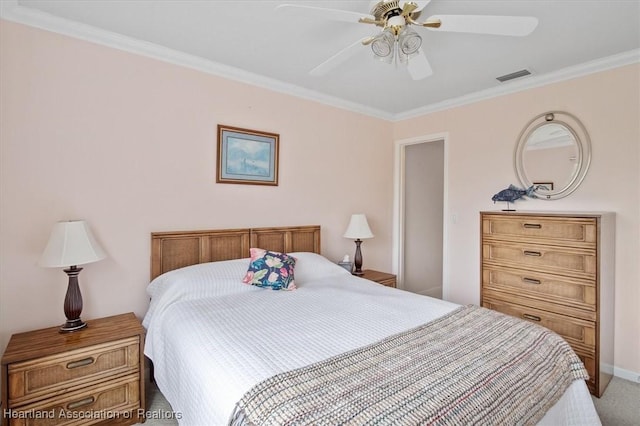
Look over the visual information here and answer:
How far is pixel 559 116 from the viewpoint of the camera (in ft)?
9.12

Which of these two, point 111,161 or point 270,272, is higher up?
point 111,161

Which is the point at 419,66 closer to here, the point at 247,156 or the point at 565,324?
the point at 247,156

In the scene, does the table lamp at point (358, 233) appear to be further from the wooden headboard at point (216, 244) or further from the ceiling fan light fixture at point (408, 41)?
the ceiling fan light fixture at point (408, 41)

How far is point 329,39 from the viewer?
220 cm

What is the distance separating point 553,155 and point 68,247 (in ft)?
12.4

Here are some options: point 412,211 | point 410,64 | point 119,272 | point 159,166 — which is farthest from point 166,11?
point 412,211

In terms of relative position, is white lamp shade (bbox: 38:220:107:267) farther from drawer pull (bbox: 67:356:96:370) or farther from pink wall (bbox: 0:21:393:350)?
drawer pull (bbox: 67:356:96:370)

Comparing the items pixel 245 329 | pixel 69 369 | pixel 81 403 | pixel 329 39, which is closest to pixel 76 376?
pixel 69 369

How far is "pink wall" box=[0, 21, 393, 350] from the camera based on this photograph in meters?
1.92

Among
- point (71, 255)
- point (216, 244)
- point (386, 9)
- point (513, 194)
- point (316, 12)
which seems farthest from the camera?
point (513, 194)

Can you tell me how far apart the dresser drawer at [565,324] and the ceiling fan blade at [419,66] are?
2067 mm

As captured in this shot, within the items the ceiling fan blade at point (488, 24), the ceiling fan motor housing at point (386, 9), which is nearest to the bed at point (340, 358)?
the ceiling fan blade at point (488, 24)

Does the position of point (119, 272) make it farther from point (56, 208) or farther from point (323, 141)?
point (323, 141)

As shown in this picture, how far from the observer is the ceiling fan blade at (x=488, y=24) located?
55.7 inches
